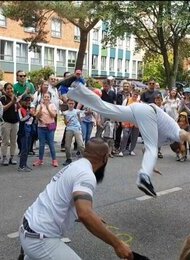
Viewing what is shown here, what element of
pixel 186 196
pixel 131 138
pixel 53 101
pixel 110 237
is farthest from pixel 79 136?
pixel 110 237

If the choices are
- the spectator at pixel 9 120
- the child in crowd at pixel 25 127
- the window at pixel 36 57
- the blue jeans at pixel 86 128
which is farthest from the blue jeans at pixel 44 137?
the window at pixel 36 57

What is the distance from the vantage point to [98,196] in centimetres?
629

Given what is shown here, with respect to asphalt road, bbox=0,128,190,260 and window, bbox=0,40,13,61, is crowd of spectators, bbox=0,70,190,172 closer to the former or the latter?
asphalt road, bbox=0,128,190,260

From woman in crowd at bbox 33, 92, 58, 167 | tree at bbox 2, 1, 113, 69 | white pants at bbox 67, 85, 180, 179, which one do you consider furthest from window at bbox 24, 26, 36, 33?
woman in crowd at bbox 33, 92, 58, 167

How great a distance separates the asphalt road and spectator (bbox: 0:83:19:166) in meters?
0.48

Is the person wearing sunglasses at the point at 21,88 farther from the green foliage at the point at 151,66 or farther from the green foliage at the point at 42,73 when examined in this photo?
the green foliage at the point at 151,66

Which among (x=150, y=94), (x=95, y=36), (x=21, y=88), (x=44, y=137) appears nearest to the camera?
(x=95, y=36)

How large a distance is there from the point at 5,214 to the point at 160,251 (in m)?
2.05

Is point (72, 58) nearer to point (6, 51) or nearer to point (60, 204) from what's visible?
point (6, 51)

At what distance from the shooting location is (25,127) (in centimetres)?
792

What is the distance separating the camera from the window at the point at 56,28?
56.6 inches

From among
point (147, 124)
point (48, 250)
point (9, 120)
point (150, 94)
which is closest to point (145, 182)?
point (147, 124)

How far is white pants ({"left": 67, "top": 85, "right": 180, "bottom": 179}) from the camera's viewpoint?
4.08 m

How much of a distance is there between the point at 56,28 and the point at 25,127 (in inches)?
254
